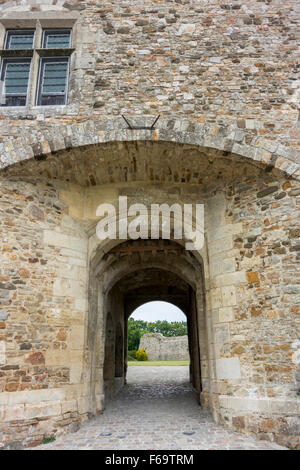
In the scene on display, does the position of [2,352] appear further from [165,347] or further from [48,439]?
[165,347]

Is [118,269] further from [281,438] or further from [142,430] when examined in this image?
[281,438]

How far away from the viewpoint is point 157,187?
19.0 ft

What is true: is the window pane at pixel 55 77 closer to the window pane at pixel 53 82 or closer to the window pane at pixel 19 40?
the window pane at pixel 53 82

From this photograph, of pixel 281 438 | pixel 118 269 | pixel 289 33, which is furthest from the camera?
pixel 118 269

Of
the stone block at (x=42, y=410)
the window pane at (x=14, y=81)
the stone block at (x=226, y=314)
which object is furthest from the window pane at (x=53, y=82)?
the stone block at (x=42, y=410)

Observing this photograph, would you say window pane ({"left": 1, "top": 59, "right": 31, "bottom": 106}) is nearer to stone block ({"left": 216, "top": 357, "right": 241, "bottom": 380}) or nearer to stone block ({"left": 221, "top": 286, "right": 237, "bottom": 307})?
stone block ({"left": 221, "top": 286, "right": 237, "bottom": 307})

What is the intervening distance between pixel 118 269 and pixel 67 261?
5.42 feet

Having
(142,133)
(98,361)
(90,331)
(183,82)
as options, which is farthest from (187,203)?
(98,361)

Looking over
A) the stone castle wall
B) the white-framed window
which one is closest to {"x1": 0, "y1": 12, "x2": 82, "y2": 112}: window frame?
the white-framed window

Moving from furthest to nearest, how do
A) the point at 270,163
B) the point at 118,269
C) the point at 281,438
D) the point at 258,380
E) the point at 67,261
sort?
the point at 118,269, the point at 67,261, the point at 270,163, the point at 258,380, the point at 281,438

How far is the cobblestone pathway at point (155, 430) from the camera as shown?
390 centimetres

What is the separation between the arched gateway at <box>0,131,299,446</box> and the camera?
14.1ft

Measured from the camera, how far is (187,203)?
574 cm

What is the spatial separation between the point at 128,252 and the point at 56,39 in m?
4.06
